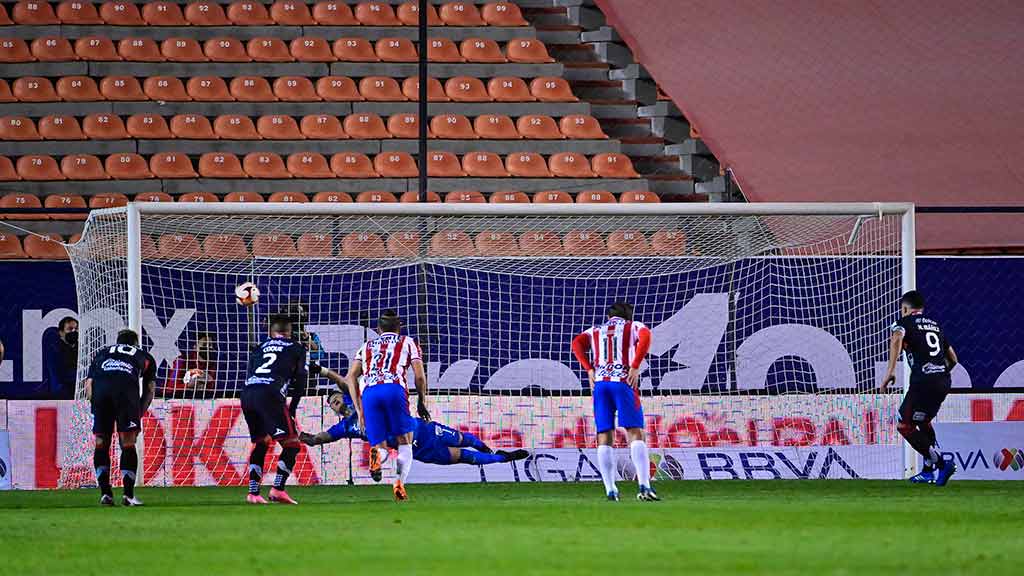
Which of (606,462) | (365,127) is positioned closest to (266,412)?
(606,462)

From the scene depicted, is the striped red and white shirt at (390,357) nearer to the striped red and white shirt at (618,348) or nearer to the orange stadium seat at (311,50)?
the striped red and white shirt at (618,348)

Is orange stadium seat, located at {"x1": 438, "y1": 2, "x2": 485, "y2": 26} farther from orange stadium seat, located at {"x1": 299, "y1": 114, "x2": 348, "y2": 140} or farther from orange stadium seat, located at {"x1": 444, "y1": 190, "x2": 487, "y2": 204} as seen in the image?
orange stadium seat, located at {"x1": 444, "y1": 190, "x2": 487, "y2": 204}

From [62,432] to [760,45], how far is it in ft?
44.7

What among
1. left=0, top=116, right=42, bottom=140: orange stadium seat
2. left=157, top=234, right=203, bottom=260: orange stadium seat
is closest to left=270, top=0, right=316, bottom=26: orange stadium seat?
left=0, top=116, right=42, bottom=140: orange stadium seat

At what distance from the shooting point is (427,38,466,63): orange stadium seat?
2480 centimetres

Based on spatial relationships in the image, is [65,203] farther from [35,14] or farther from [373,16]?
[373,16]

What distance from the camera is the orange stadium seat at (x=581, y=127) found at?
2414cm

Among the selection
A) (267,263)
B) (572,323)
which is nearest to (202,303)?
(267,263)

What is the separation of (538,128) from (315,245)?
5.27 meters

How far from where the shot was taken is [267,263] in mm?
19391

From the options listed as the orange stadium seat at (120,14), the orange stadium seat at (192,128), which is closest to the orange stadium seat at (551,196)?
the orange stadium seat at (192,128)

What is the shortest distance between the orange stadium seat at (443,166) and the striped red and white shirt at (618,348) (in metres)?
9.82

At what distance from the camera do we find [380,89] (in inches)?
964

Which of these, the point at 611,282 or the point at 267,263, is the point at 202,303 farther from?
the point at 611,282
